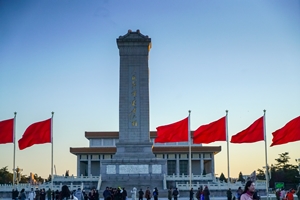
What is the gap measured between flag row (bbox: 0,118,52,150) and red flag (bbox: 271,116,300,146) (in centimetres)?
1136

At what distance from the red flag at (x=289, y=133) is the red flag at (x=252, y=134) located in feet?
11.5

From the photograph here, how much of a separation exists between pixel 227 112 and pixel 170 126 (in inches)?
134

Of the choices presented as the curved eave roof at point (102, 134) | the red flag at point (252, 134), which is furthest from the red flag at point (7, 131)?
the curved eave roof at point (102, 134)

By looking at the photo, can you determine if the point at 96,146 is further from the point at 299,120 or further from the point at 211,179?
the point at 299,120

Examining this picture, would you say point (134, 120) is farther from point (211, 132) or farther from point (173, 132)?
point (211, 132)

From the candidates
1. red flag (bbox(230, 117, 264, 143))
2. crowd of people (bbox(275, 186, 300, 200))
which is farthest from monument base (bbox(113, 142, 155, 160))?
crowd of people (bbox(275, 186, 300, 200))

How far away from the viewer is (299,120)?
1995cm

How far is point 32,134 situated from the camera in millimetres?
25219

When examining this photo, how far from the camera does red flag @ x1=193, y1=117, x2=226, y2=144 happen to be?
2544 cm

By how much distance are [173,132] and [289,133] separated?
25.4 feet

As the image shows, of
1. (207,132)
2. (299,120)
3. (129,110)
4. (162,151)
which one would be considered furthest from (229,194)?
(162,151)

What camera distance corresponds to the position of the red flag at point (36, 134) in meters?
24.9

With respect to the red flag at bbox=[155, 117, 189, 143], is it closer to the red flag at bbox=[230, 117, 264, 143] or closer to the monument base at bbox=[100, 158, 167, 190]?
the red flag at bbox=[230, 117, 264, 143]

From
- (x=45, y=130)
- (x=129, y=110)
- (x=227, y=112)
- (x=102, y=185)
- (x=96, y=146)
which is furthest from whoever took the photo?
(x=96, y=146)
